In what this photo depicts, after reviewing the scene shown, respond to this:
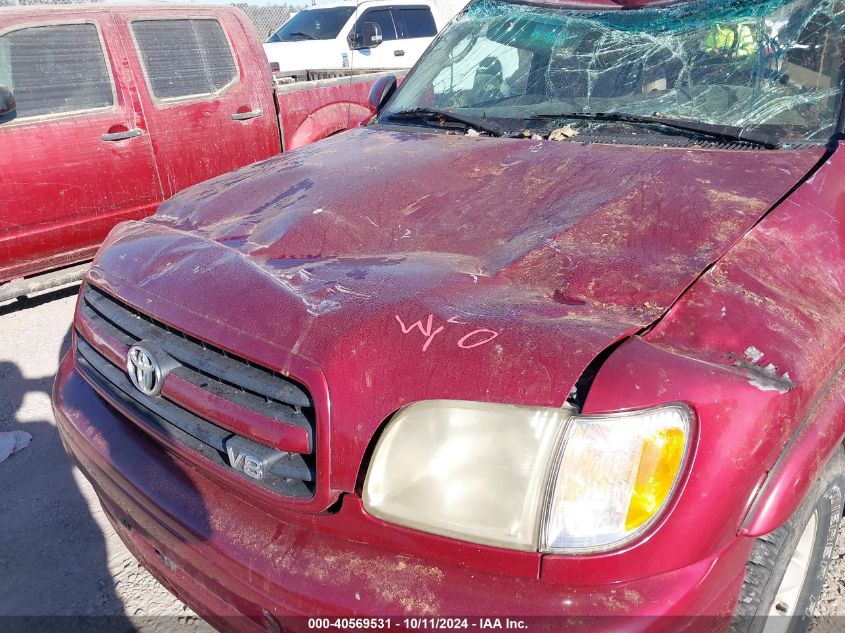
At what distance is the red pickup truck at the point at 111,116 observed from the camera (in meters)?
4.48

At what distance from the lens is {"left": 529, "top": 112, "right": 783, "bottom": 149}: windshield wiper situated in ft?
7.34

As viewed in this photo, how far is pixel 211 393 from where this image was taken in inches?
66.9

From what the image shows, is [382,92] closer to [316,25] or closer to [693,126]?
[693,126]

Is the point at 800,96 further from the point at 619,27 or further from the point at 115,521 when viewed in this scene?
the point at 115,521

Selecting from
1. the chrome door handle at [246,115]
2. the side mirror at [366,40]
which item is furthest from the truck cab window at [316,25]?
the chrome door handle at [246,115]

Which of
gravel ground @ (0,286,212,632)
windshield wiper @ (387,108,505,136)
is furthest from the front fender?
gravel ground @ (0,286,212,632)

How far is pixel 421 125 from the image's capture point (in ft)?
9.81

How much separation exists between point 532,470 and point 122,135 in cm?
438

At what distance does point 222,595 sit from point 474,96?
87.6 inches

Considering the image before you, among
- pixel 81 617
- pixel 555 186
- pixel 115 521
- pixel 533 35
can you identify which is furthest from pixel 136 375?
pixel 533 35

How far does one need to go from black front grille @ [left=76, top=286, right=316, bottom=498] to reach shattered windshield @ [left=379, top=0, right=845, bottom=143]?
152cm

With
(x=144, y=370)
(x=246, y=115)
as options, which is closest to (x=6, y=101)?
(x=246, y=115)

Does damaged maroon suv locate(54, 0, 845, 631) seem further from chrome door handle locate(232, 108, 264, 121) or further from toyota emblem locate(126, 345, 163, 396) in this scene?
chrome door handle locate(232, 108, 264, 121)

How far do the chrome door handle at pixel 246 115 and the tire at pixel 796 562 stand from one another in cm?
469
